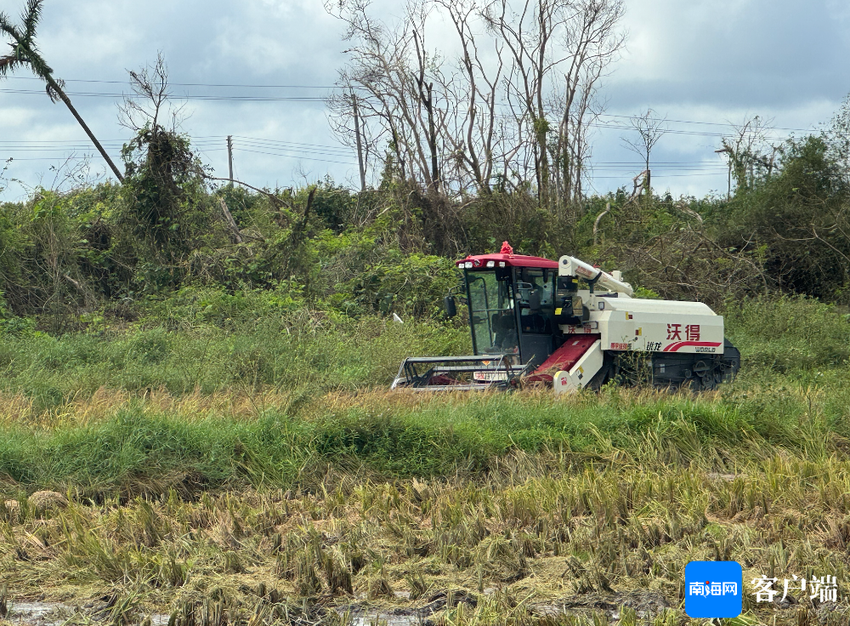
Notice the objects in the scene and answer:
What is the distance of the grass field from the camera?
463cm

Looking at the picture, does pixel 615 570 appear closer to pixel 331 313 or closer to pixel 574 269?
pixel 574 269

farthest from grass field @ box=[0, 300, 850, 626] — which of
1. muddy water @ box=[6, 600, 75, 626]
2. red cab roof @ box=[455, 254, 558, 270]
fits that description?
red cab roof @ box=[455, 254, 558, 270]

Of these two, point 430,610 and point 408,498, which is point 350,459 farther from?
point 430,610

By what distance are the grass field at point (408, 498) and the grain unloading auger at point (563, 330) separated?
1.47 meters

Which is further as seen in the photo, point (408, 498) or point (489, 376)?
point (489, 376)

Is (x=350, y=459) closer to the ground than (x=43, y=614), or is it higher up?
higher up

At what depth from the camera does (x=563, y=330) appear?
12.9m

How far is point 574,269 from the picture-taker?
1245 centimetres

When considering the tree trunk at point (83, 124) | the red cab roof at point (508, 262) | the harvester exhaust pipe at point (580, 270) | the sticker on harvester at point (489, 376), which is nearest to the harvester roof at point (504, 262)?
the red cab roof at point (508, 262)

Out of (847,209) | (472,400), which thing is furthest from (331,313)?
(847,209)

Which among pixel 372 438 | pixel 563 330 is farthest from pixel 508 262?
pixel 372 438

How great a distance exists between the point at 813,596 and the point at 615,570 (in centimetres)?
103

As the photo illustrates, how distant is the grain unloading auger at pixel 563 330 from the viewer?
39.8 ft

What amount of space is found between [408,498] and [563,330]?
6.63 meters
